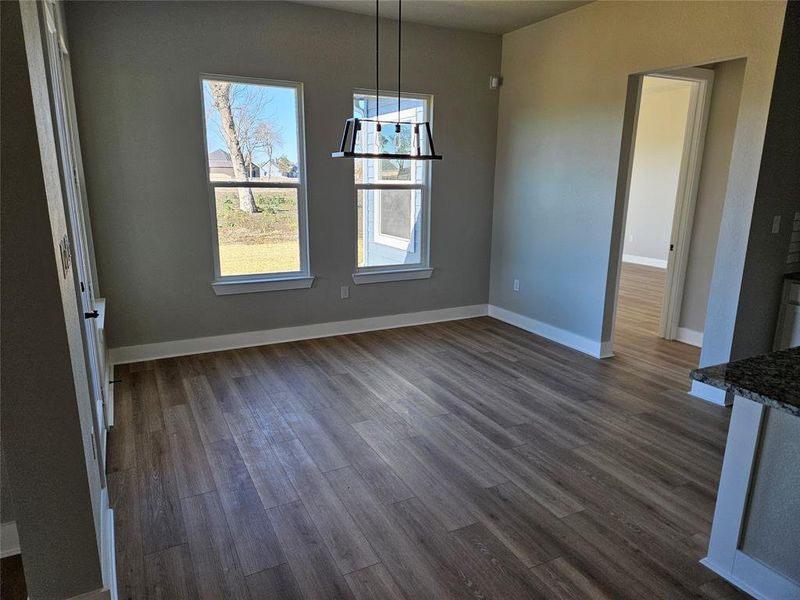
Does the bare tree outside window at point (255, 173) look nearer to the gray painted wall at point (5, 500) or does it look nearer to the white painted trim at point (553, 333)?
the white painted trim at point (553, 333)

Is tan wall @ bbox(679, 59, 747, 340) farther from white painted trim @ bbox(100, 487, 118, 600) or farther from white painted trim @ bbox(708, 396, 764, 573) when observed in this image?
white painted trim @ bbox(100, 487, 118, 600)

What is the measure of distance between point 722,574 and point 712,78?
4.09 meters

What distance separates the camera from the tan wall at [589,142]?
3.10m

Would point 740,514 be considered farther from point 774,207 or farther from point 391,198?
point 391,198

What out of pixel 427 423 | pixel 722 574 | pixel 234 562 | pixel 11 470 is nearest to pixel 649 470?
pixel 722 574

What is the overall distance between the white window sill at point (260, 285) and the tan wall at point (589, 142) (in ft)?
6.99

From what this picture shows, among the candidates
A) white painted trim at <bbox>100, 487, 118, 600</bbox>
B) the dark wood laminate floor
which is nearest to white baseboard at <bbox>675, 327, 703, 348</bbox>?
white painted trim at <bbox>100, 487, 118, 600</bbox>

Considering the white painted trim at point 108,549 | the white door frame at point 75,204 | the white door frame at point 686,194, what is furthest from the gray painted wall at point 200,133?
the white painted trim at point 108,549

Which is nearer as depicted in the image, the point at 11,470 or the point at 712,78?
the point at 11,470

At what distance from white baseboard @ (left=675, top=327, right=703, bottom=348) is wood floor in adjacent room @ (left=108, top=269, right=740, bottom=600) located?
665mm

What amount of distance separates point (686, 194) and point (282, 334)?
3.89 meters

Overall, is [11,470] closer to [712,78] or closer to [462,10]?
[462,10]

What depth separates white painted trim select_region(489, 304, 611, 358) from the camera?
4.38 m

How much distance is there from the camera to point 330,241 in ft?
15.4
